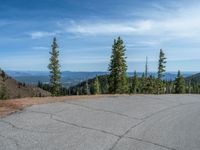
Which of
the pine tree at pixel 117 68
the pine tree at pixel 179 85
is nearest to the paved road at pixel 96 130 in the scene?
the pine tree at pixel 117 68

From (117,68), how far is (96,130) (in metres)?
42.1

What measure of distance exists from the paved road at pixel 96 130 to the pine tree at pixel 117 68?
38032 millimetres

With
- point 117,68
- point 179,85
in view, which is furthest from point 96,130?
point 179,85

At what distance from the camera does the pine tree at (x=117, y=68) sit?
166 ft

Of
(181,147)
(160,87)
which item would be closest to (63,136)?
(181,147)

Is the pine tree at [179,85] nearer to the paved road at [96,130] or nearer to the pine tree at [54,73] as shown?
the pine tree at [54,73]

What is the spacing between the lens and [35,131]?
8484 millimetres

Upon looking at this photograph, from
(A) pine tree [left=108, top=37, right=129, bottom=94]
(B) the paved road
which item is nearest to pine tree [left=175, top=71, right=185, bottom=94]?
(A) pine tree [left=108, top=37, right=129, bottom=94]

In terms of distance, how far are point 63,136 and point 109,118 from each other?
3275 millimetres

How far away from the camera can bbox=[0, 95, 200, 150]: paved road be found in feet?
24.0

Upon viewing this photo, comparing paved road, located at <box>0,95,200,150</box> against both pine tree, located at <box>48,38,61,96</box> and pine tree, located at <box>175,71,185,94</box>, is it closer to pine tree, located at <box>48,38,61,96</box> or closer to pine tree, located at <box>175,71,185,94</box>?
pine tree, located at <box>48,38,61,96</box>

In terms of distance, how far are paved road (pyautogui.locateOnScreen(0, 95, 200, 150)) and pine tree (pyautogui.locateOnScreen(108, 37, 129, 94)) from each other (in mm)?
38032

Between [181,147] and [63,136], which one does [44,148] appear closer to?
[63,136]

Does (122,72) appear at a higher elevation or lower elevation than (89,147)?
higher
